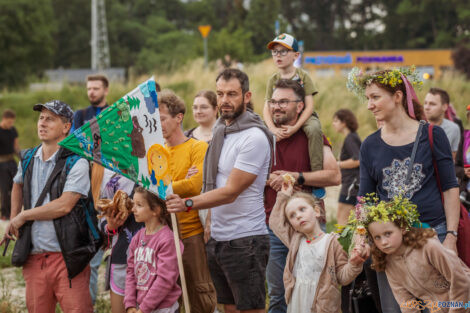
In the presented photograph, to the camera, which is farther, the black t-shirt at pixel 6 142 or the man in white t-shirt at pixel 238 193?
the black t-shirt at pixel 6 142

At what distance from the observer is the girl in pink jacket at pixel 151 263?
4621 mm

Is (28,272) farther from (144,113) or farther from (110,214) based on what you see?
(144,113)

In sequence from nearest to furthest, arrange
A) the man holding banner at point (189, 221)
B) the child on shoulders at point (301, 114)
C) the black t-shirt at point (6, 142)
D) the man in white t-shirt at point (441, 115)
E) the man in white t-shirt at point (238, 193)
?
1. the man in white t-shirt at point (238, 193)
2. the man holding banner at point (189, 221)
3. the child on shoulders at point (301, 114)
4. the man in white t-shirt at point (441, 115)
5. the black t-shirt at point (6, 142)

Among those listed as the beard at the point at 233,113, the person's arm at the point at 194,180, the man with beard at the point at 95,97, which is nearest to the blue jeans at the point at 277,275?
the person's arm at the point at 194,180

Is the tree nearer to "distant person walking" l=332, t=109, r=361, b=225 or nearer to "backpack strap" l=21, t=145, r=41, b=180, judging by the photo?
"distant person walking" l=332, t=109, r=361, b=225

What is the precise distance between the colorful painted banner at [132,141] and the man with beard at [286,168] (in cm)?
114

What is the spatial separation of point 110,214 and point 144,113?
1018mm

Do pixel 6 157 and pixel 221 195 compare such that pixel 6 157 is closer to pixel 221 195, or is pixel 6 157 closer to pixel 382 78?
pixel 221 195

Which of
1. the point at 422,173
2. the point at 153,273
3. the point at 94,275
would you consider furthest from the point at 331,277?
the point at 94,275

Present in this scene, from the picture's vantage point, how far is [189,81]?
1844 cm

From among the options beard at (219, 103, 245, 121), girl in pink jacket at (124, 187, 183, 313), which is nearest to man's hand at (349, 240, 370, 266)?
beard at (219, 103, 245, 121)

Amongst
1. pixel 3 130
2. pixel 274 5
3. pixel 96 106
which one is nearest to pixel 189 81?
pixel 3 130

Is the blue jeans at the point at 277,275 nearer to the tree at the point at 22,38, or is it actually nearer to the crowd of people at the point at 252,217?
the crowd of people at the point at 252,217

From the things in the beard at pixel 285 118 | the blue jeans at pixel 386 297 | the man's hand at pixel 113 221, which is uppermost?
the beard at pixel 285 118
